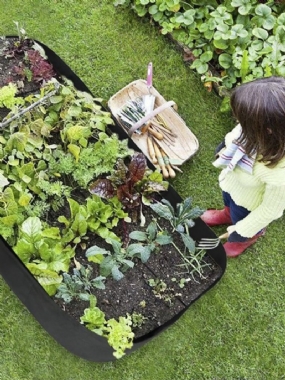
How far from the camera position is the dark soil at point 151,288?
289cm

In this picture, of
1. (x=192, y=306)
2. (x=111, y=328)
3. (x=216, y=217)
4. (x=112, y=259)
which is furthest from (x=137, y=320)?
(x=216, y=217)

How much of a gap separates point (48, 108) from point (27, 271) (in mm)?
983

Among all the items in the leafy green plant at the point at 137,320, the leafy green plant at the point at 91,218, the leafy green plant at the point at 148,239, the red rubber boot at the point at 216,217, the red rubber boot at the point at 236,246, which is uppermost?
the leafy green plant at the point at 91,218

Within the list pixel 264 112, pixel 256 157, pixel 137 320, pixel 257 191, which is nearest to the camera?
pixel 264 112

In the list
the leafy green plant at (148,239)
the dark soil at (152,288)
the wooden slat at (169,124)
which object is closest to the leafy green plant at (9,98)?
the wooden slat at (169,124)

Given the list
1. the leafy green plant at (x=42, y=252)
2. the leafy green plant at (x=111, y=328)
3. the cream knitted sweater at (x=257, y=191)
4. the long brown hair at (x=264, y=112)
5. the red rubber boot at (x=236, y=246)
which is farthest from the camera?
the red rubber boot at (x=236, y=246)

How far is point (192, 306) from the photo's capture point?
3.17 m

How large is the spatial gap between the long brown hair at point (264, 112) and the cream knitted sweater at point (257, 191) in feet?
0.52

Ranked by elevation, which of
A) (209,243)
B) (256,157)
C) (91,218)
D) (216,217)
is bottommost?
(216,217)

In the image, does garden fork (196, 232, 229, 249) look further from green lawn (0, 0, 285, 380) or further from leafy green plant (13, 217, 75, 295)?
leafy green plant (13, 217, 75, 295)

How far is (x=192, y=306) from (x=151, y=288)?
35 cm

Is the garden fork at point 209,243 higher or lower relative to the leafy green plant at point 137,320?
higher

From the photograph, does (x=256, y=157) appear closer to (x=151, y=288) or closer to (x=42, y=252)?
(x=151, y=288)

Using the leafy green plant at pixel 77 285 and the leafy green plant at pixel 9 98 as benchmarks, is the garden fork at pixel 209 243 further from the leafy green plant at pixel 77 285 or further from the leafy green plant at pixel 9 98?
the leafy green plant at pixel 9 98
